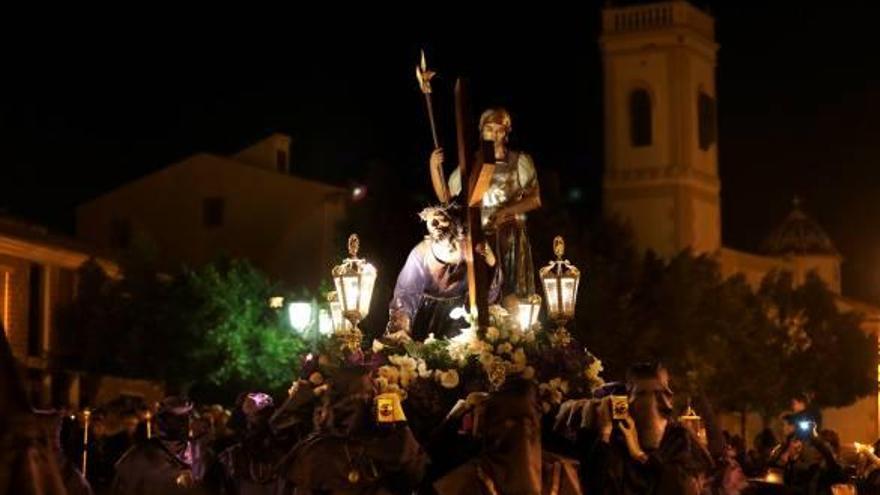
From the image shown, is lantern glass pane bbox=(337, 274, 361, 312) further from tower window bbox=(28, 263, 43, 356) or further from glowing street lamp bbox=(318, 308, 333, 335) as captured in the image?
tower window bbox=(28, 263, 43, 356)

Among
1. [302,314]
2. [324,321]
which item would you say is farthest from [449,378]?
[302,314]

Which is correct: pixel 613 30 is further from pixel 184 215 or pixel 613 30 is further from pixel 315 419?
pixel 315 419

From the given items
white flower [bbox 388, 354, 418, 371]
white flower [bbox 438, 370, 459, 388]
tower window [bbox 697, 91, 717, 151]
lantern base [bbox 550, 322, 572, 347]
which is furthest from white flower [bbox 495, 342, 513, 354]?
tower window [bbox 697, 91, 717, 151]

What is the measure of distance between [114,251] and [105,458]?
35873 mm

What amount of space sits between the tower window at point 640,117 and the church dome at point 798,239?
10250 millimetres

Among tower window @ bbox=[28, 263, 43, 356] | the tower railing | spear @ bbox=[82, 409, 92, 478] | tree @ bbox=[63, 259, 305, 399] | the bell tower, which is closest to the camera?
spear @ bbox=[82, 409, 92, 478]

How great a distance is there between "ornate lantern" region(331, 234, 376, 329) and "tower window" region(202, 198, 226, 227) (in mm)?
44167

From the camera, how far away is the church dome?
272 feet

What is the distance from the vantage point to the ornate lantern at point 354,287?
1777 centimetres

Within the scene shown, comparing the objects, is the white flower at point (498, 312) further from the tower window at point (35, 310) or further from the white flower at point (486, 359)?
the tower window at point (35, 310)

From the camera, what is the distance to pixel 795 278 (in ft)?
265

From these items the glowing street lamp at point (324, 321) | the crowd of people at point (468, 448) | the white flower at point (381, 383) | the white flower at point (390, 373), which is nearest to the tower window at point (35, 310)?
the glowing street lamp at point (324, 321)

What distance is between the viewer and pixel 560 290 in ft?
59.5

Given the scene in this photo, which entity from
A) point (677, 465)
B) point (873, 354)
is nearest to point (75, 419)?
point (677, 465)
